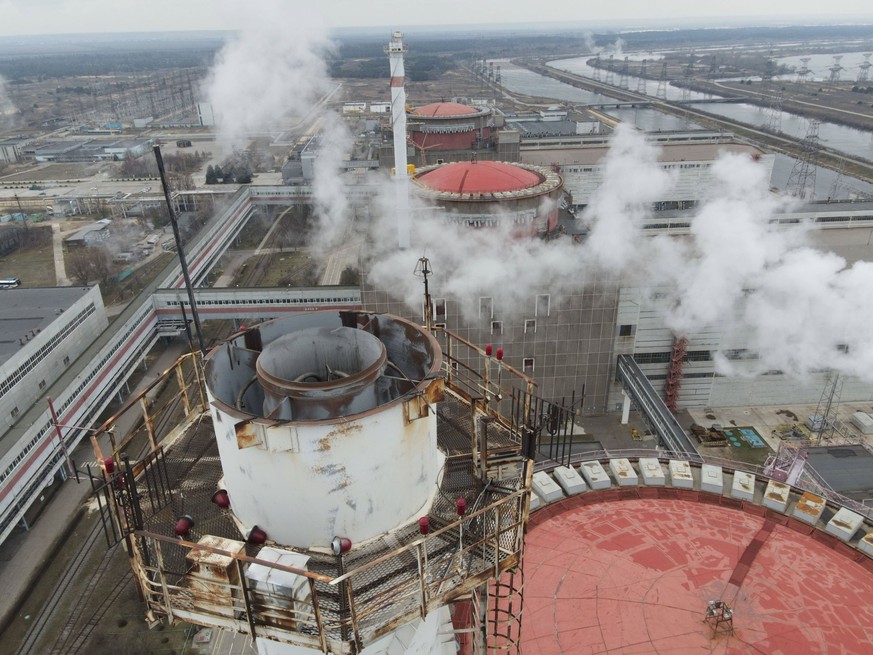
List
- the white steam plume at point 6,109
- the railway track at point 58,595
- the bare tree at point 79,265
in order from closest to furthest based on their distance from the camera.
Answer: the railway track at point 58,595 → the bare tree at point 79,265 → the white steam plume at point 6,109

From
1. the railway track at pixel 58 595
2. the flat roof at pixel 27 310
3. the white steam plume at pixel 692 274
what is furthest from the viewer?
the flat roof at pixel 27 310

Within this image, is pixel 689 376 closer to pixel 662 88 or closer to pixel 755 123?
pixel 755 123

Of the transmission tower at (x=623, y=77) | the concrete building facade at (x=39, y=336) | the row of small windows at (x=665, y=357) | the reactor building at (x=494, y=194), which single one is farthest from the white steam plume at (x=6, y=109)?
the row of small windows at (x=665, y=357)

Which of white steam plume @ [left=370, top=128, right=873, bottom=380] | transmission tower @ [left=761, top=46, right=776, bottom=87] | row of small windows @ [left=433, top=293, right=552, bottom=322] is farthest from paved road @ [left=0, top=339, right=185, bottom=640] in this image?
transmission tower @ [left=761, top=46, right=776, bottom=87]

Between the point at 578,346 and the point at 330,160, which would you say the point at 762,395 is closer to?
the point at 578,346

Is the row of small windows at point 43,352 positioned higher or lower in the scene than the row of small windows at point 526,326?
lower

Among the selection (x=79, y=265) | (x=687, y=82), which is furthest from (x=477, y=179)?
(x=687, y=82)

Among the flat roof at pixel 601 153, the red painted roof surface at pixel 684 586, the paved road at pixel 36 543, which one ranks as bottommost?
the paved road at pixel 36 543

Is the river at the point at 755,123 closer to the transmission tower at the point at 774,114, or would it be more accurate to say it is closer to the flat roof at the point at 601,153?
the transmission tower at the point at 774,114

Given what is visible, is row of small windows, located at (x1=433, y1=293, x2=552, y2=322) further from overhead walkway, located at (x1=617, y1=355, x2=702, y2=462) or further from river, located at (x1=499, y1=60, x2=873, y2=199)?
river, located at (x1=499, y1=60, x2=873, y2=199)
